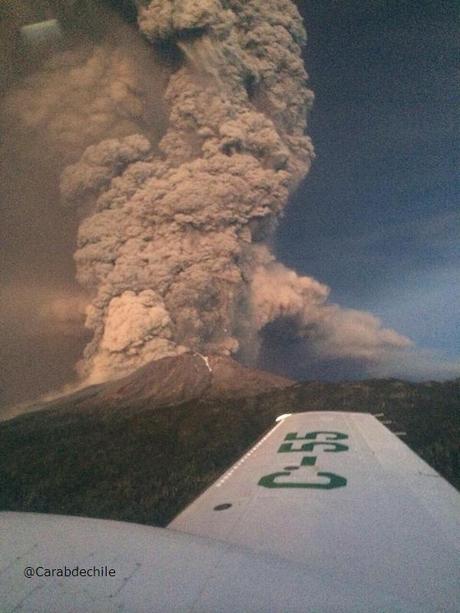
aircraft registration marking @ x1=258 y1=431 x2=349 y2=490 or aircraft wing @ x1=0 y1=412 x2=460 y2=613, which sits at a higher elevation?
aircraft wing @ x1=0 y1=412 x2=460 y2=613

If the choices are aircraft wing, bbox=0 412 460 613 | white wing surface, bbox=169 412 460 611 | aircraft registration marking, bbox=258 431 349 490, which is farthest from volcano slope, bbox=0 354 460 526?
aircraft wing, bbox=0 412 460 613

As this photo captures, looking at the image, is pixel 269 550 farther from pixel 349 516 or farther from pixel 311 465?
pixel 311 465

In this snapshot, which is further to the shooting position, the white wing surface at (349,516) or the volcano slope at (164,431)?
the volcano slope at (164,431)

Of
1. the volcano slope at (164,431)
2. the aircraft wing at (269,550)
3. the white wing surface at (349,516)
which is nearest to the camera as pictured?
the aircraft wing at (269,550)

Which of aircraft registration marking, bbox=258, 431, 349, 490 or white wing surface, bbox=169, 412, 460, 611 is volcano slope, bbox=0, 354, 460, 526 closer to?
aircraft registration marking, bbox=258, 431, 349, 490

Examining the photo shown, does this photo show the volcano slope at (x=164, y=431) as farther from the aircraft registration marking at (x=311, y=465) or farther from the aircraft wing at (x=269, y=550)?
the aircraft wing at (x=269, y=550)

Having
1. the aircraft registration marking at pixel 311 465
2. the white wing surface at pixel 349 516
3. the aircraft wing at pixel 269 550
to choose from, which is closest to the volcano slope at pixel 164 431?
the aircraft registration marking at pixel 311 465
